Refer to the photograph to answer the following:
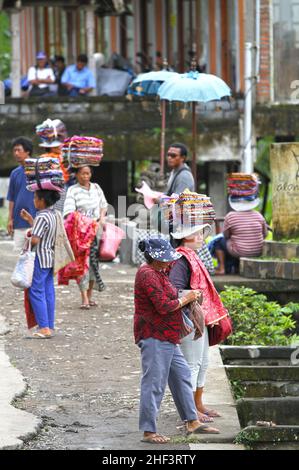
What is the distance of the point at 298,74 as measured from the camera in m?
23.5

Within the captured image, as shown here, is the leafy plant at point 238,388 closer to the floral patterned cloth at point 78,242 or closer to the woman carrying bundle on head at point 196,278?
the woman carrying bundle on head at point 196,278

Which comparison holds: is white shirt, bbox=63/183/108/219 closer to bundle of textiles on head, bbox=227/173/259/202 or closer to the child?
the child

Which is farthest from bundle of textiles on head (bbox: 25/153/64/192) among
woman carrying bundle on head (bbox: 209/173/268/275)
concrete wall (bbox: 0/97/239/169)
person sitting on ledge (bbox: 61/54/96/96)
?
person sitting on ledge (bbox: 61/54/96/96)

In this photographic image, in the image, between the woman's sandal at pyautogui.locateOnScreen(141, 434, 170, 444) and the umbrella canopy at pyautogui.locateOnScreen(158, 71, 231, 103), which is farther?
the umbrella canopy at pyautogui.locateOnScreen(158, 71, 231, 103)

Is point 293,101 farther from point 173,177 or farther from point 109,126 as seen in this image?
point 173,177

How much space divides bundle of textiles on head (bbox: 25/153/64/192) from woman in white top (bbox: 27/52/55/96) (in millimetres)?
11516

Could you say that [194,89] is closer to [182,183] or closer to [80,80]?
[182,183]

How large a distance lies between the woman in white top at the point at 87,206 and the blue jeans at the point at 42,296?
1504mm

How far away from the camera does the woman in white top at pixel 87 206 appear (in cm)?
1299

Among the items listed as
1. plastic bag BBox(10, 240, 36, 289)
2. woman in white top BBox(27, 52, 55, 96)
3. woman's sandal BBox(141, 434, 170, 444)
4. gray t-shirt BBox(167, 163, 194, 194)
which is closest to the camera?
woman's sandal BBox(141, 434, 170, 444)

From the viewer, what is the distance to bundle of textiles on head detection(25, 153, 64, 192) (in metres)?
11.5

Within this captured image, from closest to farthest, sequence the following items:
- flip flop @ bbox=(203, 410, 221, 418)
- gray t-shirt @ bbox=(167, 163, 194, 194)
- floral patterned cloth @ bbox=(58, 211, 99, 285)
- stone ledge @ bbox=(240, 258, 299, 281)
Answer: flip flop @ bbox=(203, 410, 221, 418)
floral patterned cloth @ bbox=(58, 211, 99, 285)
gray t-shirt @ bbox=(167, 163, 194, 194)
stone ledge @ bbox=(240, 258, 299, 281)

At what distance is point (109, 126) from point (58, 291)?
27.9ft
